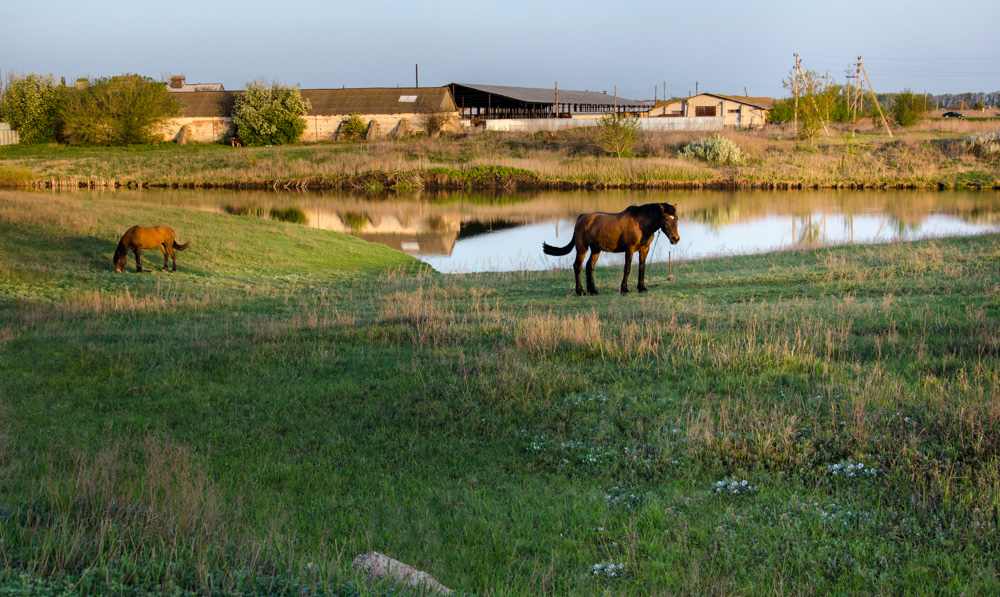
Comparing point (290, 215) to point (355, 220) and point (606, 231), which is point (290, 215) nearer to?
point (355, 220)

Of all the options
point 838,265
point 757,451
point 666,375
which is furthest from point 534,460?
point 838,265

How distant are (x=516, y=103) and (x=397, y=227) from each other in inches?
2306

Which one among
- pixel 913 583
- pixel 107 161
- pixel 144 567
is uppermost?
pixel 107 161

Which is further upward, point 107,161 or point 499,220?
point 107,161

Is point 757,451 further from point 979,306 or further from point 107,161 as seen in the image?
point 107,161

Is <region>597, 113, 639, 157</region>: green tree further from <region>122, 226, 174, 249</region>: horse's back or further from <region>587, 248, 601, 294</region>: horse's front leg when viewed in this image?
<region>587, 248, 601, 294</region>: horse's front leg

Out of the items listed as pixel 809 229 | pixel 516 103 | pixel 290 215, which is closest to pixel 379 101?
pixel 516 103

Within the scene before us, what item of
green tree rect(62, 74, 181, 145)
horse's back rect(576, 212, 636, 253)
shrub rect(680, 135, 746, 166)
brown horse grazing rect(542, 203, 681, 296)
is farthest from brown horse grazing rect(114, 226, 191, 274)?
green tree rect(62, 74, 181, 145)

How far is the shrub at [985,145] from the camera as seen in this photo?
192ft

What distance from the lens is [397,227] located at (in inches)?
1558

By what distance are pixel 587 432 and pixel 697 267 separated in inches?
618

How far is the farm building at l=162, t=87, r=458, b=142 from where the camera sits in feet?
269

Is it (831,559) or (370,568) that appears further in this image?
(831,559)

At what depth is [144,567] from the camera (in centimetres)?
409
